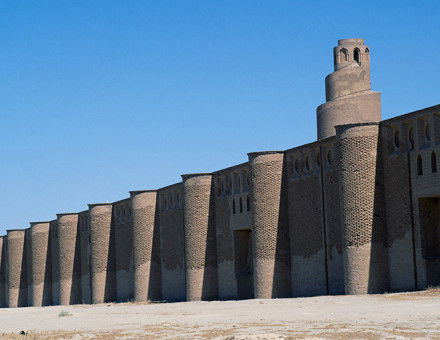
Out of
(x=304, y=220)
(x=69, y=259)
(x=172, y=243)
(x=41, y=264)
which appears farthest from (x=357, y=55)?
(x=41, y=264)

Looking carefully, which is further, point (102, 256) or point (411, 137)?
point (102, 256)

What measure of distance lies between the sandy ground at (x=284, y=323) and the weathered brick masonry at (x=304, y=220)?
2140 mm

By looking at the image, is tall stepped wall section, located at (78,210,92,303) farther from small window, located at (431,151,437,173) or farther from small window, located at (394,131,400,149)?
small window, located at (431,151,437,173)

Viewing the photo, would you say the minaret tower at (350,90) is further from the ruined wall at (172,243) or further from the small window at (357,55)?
the ruined wall at (172,243)

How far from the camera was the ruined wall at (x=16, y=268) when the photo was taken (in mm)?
58906

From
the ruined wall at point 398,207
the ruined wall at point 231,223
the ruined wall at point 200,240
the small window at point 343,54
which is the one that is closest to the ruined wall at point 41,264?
the ruined wall at point 200,240

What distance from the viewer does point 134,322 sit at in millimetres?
22234

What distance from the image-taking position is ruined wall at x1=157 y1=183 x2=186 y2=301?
40.5 meters

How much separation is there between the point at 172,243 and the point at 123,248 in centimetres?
583

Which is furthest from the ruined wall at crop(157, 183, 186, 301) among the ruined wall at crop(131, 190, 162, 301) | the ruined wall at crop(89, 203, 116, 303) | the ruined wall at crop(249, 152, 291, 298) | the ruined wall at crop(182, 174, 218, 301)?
the ruined wall at crop(249, 152, 291, 298)

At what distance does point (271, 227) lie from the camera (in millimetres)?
32688

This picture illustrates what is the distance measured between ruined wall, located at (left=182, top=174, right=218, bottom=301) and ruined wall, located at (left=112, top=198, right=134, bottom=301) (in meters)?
7.46

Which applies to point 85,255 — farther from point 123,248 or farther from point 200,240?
point 200,240

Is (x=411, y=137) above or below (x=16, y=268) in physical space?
above
